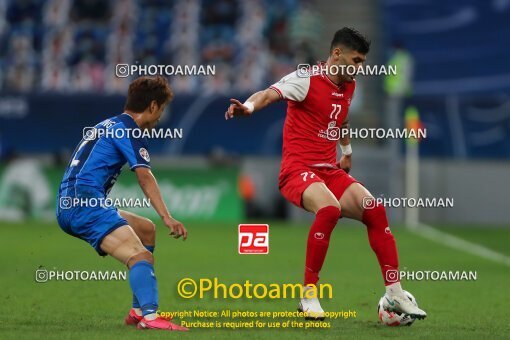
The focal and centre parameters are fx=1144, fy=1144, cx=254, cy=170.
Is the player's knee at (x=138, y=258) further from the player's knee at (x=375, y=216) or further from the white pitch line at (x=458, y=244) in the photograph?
the white pitch line at (x=458, y=244)

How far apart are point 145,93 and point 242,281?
3.82 metres

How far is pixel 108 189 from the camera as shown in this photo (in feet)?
24.5

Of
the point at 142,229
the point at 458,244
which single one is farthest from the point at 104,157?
the point at 458,244

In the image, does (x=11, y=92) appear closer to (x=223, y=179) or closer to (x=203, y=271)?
(x=223, y=179)

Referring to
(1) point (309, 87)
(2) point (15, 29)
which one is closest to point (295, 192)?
(1) point (309, 87)

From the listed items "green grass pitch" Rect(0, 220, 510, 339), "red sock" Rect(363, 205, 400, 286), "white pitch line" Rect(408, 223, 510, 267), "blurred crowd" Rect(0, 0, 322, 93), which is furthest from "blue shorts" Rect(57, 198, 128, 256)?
"blurred crowd" Rect(0, 0, 322, 93)

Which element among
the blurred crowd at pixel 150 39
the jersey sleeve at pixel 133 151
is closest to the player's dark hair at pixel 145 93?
the jersey sleeve at pixel 133 151

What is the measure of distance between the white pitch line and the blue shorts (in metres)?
7.10

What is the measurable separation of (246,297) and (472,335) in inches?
100

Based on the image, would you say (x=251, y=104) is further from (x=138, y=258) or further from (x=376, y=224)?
(x=376, y=224)

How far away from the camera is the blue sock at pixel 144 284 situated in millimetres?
7078

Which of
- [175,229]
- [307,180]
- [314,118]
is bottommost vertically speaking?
[175,229]

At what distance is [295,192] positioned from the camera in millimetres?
7859

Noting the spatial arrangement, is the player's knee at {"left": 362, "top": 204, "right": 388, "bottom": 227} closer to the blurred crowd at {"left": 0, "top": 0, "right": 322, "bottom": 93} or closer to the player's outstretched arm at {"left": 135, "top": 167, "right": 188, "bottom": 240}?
the player's outstretched arm at {"left": 135, "top": 167, "right": 188, "bottom": 240}
